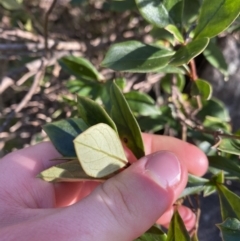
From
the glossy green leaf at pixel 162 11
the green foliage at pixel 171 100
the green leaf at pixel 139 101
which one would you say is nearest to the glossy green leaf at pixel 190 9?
the green foliage at pixel 171 100

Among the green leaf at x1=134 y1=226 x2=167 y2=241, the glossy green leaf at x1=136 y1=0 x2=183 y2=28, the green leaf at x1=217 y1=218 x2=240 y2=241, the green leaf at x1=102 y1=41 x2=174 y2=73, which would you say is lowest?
the green leaf at x1=134 y1=226 x2=167 y2=241

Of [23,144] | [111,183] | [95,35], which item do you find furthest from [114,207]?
A: [95,35]

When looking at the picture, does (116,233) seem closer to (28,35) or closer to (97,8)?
(28,35)

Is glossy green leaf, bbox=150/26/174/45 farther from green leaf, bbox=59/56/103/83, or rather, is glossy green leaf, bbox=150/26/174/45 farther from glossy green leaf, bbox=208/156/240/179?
glossy green leaf, bbox=208/156/240/179

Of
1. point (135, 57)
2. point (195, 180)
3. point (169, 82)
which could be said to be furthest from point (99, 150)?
point (169, 82)

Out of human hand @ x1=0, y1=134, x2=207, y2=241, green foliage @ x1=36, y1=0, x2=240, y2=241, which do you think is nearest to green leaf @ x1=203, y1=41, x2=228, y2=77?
green foliage @ x1=36, y1=0, x2=240, y2=241

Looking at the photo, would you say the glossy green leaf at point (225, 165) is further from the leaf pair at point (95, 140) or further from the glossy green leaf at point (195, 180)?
the leaf pair at point (95, 140)
